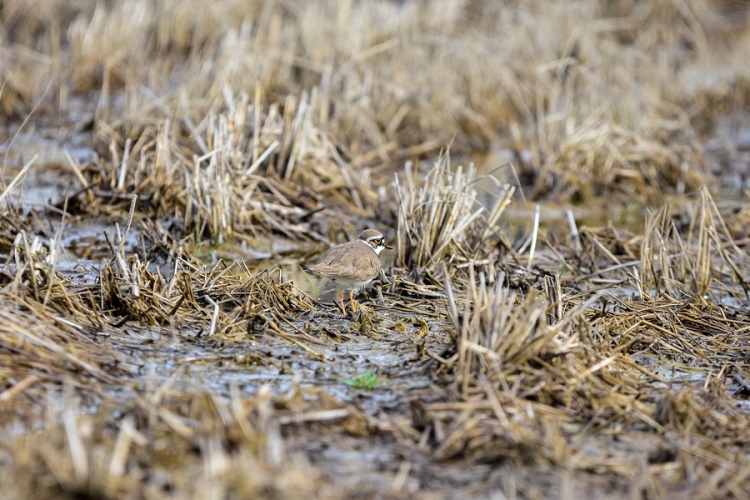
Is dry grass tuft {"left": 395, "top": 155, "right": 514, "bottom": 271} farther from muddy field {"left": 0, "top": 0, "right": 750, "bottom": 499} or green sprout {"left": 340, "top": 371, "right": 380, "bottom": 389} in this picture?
green sprout {"left": 340, "top": 371, "right": 380, "bottom": 389}

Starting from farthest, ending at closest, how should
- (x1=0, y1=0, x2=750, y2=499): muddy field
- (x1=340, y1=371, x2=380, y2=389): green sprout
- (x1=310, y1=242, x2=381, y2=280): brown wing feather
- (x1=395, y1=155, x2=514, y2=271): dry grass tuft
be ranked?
(x1=395, y1=155, x2=514, y2=271): dry grass tuft
(x1=310, y1=242, x2=381, y2=280): brown wing feather
(x1=340, y1=371, x2=380, y2=389): green sprout
(x1=0, y1=0, x2=750, y2=499): muddy field

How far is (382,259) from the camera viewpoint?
883cm

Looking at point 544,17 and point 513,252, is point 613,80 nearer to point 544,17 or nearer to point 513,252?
point 544,17

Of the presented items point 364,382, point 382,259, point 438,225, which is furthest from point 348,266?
point 382,259

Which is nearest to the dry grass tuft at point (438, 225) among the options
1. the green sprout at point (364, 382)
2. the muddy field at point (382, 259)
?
the muddy field at point (382, 259)

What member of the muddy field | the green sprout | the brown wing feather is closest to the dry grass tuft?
the muddy field

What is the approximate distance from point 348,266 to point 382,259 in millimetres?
1982

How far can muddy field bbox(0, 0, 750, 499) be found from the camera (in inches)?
168

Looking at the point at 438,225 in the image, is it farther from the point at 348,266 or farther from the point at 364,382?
the point at 364,382

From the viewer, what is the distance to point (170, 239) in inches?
311

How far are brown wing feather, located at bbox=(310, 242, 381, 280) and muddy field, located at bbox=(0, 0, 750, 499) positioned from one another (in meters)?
0.18

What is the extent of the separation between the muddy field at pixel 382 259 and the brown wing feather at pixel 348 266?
18 cm

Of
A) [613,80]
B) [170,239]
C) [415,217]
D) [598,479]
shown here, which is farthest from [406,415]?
[613,80]

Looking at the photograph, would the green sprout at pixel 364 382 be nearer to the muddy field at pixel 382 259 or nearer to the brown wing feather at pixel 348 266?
the muddy field at pixel 382 259
